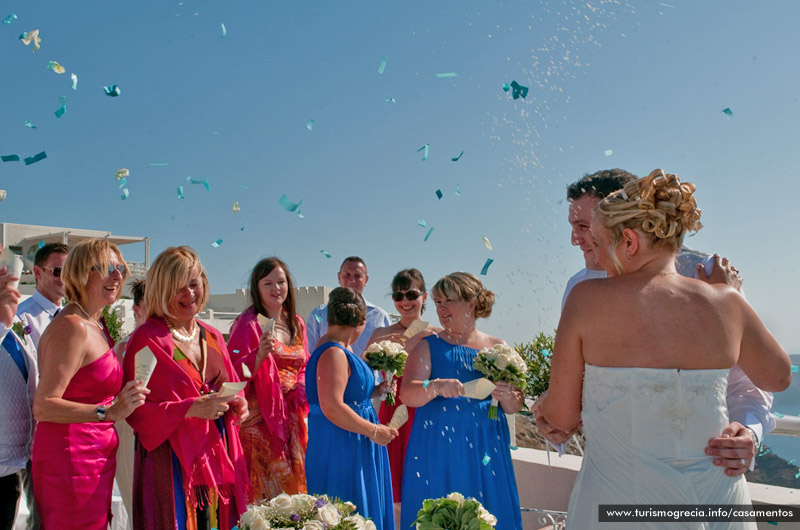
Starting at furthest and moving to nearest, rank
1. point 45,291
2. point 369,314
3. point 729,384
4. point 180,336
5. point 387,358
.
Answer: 1. point 369,314
2. point 45,291
3. point 387,358
4. point 180,336
5. point 729,384

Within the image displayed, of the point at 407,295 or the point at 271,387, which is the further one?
the point at 407,295

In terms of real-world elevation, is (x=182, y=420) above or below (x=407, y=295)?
below

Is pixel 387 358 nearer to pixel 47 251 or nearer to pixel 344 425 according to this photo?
pixel 344 425

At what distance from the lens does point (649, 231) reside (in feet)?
8.19

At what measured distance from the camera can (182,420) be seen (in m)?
3.81

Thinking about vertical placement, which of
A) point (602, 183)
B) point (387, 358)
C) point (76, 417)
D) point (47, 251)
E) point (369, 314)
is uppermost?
point (47, 251)

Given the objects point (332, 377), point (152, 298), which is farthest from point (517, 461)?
point (152, 298)

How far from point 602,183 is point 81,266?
3234 mm

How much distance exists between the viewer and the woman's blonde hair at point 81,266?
3.90 m

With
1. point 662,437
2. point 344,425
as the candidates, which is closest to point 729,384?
point 662,437

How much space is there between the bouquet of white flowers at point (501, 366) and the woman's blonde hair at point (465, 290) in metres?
0.44

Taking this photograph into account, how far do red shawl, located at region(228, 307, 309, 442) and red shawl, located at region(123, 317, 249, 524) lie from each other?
4.14ft

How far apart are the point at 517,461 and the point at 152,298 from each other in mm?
3917

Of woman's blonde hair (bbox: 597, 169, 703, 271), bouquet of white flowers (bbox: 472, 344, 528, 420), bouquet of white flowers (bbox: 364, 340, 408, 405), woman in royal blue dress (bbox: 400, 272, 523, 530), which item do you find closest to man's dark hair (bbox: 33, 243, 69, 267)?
bouquet of white flowers (bbox: 364, 340, 408, 405)
